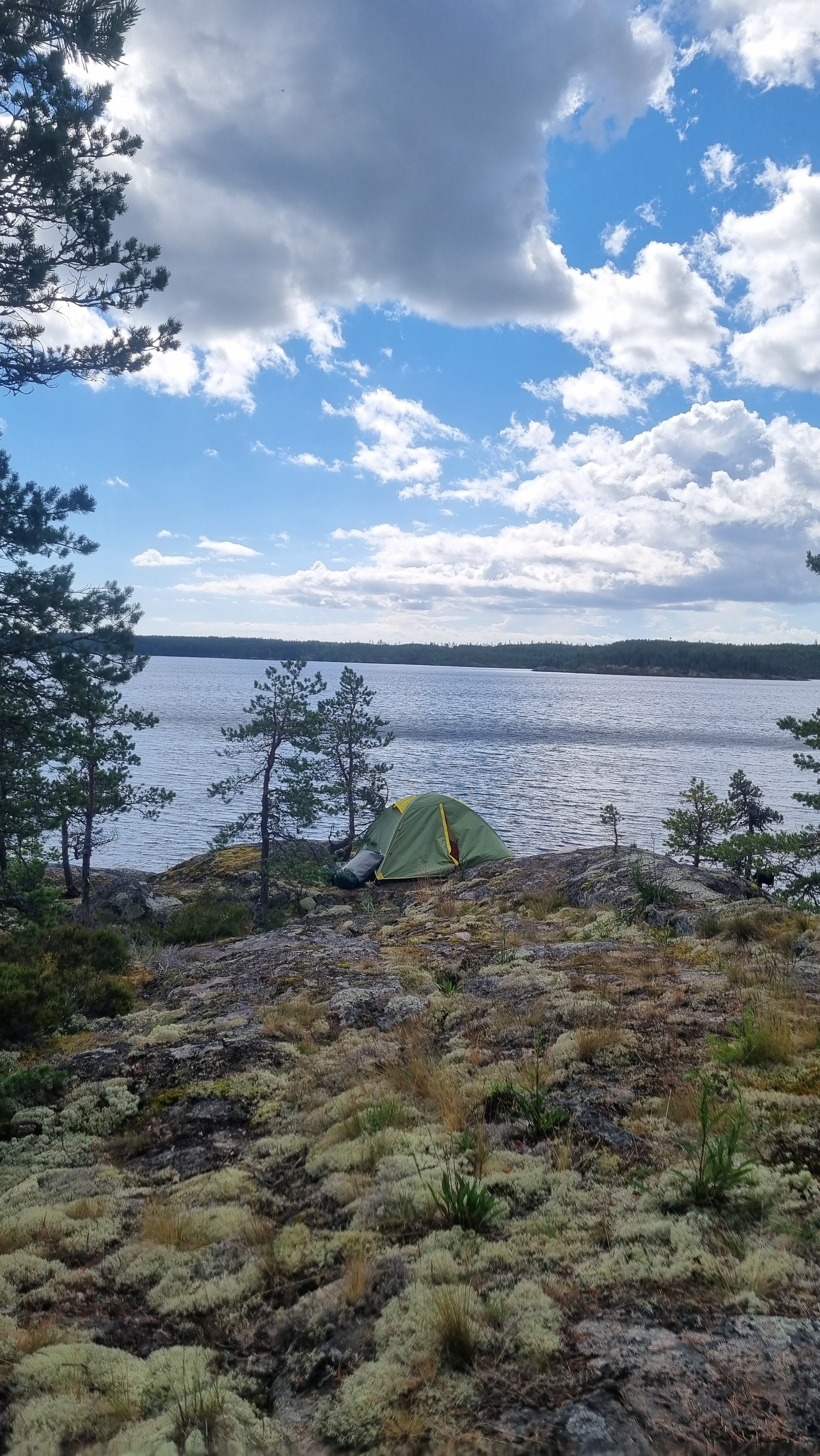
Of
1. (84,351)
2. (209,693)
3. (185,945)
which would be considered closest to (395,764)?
(185,945)

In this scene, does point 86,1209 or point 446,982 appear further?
point 446,982

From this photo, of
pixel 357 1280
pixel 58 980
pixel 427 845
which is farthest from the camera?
pixel 427 845

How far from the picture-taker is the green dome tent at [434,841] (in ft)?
85.3

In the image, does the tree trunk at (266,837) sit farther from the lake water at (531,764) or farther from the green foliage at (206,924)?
the lake water at (531,764)

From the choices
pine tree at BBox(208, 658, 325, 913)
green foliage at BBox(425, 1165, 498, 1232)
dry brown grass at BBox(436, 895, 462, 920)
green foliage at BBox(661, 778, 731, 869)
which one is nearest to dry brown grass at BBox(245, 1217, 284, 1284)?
green foliage at BBox(425, 1165, 498, 1232)

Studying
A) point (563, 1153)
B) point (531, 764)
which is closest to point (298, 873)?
point (563, 1153)

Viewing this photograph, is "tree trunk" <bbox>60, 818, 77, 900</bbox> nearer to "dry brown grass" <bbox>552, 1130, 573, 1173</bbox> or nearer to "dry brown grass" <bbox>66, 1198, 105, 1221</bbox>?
"dry brown grass" <bbox>66, 1198, 105, 1221</bbox>

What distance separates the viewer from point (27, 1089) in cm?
671

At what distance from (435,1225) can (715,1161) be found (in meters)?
1.62

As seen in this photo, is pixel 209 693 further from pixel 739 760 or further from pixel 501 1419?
pixel 501 1419

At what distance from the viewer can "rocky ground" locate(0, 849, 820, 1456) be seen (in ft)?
9.24

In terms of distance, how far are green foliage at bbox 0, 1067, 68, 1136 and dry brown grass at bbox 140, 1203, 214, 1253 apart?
Answer: 2.60 metres

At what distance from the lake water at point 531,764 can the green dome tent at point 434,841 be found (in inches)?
304

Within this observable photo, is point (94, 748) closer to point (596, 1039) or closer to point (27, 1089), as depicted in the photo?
point (27, 1089)
